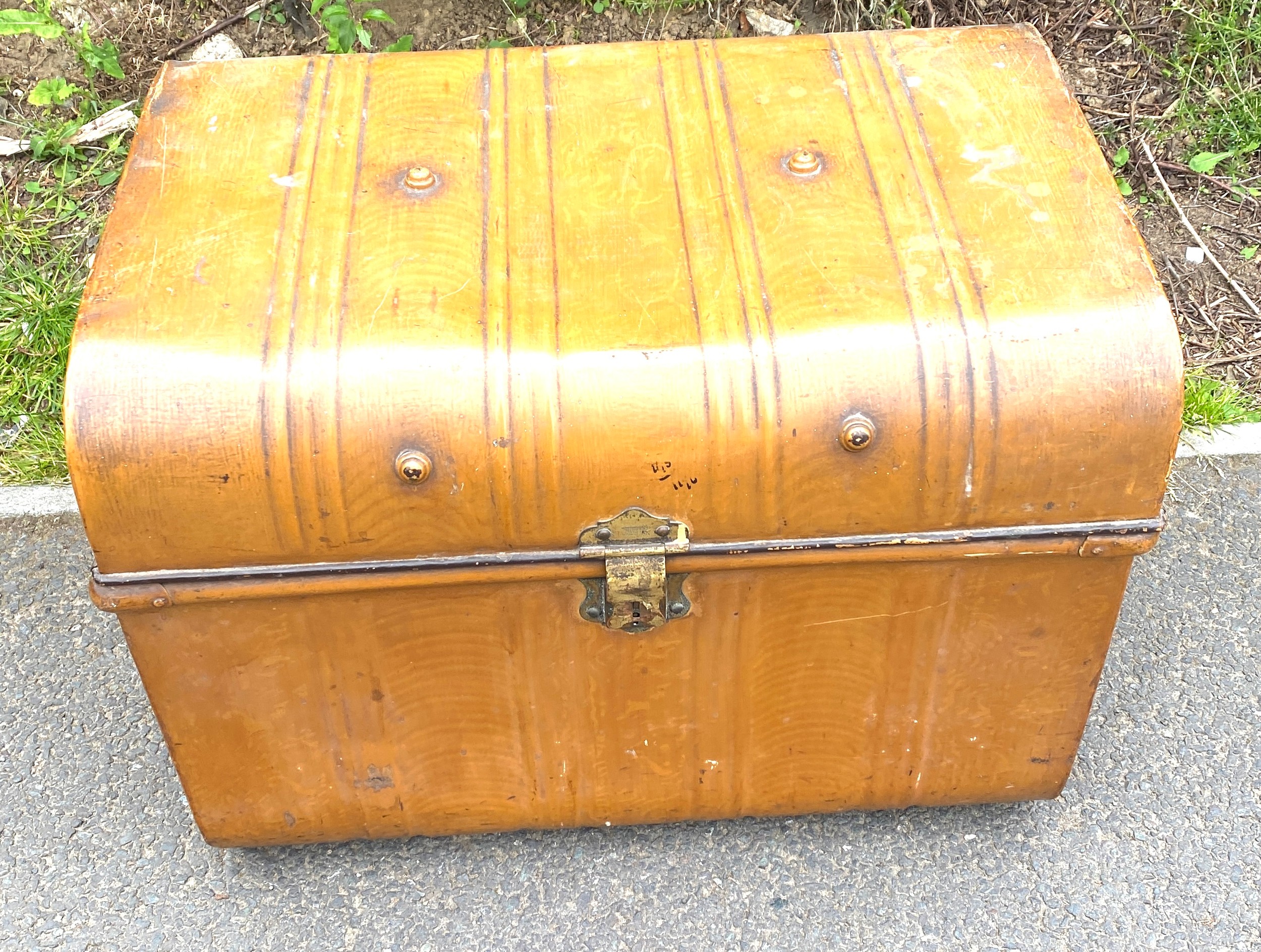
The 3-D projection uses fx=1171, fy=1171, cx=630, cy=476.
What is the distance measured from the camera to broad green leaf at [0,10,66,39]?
2729 mm

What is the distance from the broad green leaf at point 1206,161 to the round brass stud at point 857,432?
2119 millimetres

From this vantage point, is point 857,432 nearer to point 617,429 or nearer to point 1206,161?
point 617,429

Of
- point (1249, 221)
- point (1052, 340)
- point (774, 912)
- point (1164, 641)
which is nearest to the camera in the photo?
point (1052, 340)

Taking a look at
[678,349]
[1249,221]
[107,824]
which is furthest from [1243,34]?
[107,824]

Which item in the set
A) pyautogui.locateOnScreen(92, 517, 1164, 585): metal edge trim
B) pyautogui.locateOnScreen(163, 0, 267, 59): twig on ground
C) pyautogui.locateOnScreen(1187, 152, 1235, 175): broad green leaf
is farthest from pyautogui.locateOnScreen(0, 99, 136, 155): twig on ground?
pyautogui.locateOnScreen(1187, 152, 1235, 175): broad green leaf

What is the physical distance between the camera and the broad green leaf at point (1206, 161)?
3.06 metres

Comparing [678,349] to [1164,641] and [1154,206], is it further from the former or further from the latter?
[1154,206]

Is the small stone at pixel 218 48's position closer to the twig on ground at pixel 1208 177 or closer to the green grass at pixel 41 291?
the green grass at pixel 41 291

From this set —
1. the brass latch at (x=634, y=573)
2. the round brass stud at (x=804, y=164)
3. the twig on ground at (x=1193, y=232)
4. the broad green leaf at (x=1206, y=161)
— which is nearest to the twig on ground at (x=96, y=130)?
the round brass stud at (x=804, y=164)

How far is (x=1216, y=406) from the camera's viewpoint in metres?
2.68

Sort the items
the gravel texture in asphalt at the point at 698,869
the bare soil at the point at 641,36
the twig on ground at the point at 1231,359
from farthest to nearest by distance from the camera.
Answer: the bare soil at the point at 641,36 → the twig on ground at the point at 1231,359 → the gravel texture in asphalt at the point at 698,869

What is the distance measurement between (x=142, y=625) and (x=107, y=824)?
693 mm

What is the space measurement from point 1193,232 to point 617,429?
2.20m

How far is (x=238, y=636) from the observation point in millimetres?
1629
